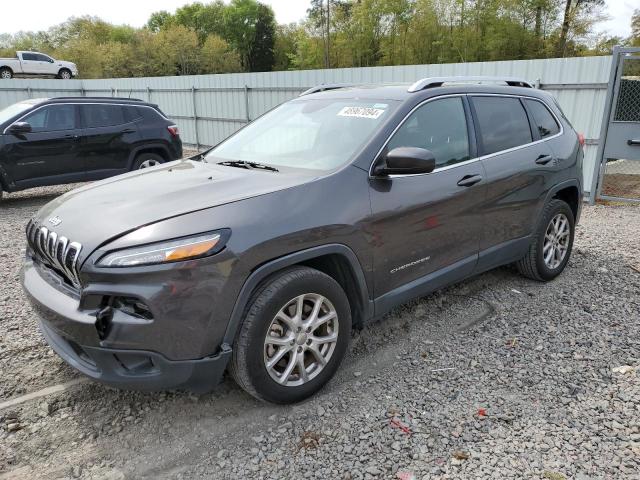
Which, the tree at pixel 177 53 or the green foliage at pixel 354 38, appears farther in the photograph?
the tree at pixel 177 53

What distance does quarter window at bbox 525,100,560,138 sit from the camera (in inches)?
175

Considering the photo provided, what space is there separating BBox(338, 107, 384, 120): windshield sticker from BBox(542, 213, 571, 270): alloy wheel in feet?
7.06

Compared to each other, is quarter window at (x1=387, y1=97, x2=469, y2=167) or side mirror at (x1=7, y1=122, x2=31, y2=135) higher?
quarter window at (x1=387, y1=97, x2=469, y2=167)

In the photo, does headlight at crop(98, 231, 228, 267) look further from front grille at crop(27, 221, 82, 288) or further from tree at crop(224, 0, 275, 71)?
tree at crop(224, 0, 275, 71)

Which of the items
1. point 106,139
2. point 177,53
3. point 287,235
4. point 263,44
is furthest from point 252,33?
point 287,235

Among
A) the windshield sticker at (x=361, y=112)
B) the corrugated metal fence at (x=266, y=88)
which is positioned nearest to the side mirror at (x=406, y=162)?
the windshield sticker at (x=361, y=112)

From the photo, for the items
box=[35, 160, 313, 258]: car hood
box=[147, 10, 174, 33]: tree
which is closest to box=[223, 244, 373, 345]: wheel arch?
box=[35, 160, 313, 258]: car hood

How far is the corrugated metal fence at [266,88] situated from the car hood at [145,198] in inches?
293

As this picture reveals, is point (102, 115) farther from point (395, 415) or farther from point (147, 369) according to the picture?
point (395, 415)

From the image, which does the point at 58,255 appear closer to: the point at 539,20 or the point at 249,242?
the point at 249,242

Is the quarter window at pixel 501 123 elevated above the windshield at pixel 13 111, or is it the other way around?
the quarter window at pixel 501 123

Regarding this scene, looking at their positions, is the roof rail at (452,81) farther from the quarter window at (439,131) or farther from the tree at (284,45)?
the tree at (284,45)

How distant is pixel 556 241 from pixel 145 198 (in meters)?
3.71

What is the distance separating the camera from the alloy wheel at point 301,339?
2.72 m
